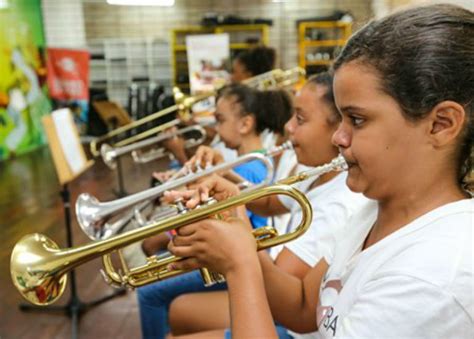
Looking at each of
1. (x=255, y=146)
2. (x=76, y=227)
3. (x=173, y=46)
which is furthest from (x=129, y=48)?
(x=255, y=146)

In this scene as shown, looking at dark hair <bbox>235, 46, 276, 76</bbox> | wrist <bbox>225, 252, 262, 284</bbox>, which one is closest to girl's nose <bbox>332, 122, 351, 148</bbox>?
wrist <bbox>225, 252, 262, 284</bbox>

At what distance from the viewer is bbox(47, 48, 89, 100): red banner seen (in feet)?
15.8

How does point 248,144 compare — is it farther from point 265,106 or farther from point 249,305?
point 249,305

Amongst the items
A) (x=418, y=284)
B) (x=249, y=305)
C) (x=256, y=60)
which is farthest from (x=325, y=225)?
(x=256, y=60)

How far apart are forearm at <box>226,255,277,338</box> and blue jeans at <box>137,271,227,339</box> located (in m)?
0.83

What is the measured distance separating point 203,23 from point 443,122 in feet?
24.0

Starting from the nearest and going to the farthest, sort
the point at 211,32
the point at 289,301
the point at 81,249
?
the point at 81,249 < the point at 289,301 < the point at 211,32

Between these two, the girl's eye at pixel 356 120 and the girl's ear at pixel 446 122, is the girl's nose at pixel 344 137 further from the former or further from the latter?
the girl's ear at pixel 446 122

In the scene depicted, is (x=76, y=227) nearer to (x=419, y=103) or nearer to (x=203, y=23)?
(x=419, y=103)

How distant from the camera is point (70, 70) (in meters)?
4.94

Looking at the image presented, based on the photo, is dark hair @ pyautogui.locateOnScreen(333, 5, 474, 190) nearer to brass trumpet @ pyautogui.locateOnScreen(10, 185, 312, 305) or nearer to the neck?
brass trumpet @ pyautogui.locateOnScreen(10, 185, 312, 305)

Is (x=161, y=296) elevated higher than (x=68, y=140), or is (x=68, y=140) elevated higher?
(x=68, y=140)

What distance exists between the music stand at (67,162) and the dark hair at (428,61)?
1.77 meters

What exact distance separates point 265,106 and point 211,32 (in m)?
Answer: 5.63
